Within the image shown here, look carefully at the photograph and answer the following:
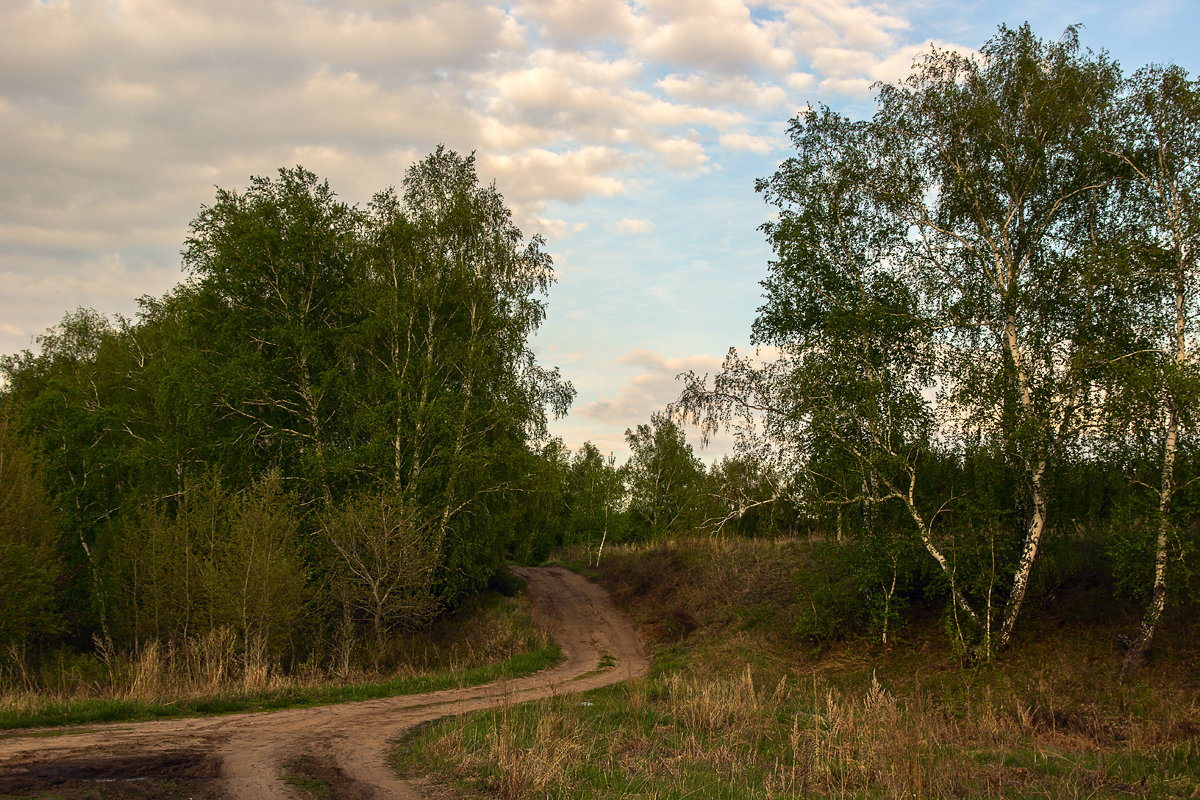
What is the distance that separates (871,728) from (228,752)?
334 inches

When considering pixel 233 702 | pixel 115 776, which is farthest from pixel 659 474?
pixel 115 776

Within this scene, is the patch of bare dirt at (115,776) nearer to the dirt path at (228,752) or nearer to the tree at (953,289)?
the dirt path at (228,752)

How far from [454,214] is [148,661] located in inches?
698

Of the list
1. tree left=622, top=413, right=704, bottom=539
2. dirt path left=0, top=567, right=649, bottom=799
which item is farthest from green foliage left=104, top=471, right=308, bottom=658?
tree left=622, top=413, right=704, bottom=539

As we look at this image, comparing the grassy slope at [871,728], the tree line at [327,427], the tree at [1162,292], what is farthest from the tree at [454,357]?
the tree at [1162,292]

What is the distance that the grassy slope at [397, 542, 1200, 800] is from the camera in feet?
27.0

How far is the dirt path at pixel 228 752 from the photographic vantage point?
786 centimetres

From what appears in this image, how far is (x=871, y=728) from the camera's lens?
9391mm

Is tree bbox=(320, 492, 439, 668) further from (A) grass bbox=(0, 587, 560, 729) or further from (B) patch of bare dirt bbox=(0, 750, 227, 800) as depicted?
(B) patch of bare dirt bbox=(0, 750, 227, 800)

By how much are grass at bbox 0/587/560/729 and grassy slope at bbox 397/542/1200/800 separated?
4260 millimetres

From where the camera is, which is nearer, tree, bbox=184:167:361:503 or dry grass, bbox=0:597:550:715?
dry grass, bbox=0:597:550:715

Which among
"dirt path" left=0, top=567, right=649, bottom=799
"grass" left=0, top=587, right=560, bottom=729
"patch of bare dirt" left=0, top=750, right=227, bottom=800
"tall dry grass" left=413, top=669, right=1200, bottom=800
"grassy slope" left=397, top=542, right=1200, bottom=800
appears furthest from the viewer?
"grass" left=0, top=587, right=560, bottom=729

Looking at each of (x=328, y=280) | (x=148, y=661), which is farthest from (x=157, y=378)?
(x=148, y=661)

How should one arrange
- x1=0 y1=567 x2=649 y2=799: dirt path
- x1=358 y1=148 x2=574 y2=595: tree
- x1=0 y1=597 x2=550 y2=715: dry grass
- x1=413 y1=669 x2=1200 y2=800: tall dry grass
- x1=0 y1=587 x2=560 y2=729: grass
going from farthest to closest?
x1=358 y1=148 x2=574 y2=595: tree → x1=0 y1=597 x2=550 y2=715: dry grass → x1=0 y1=587 x2=560 y2=729: grass → x1=413 y1=669 x2=1200 y2=800: tall dry grass → x1=0 y1=567 x2=649 y2=799: dirt path
